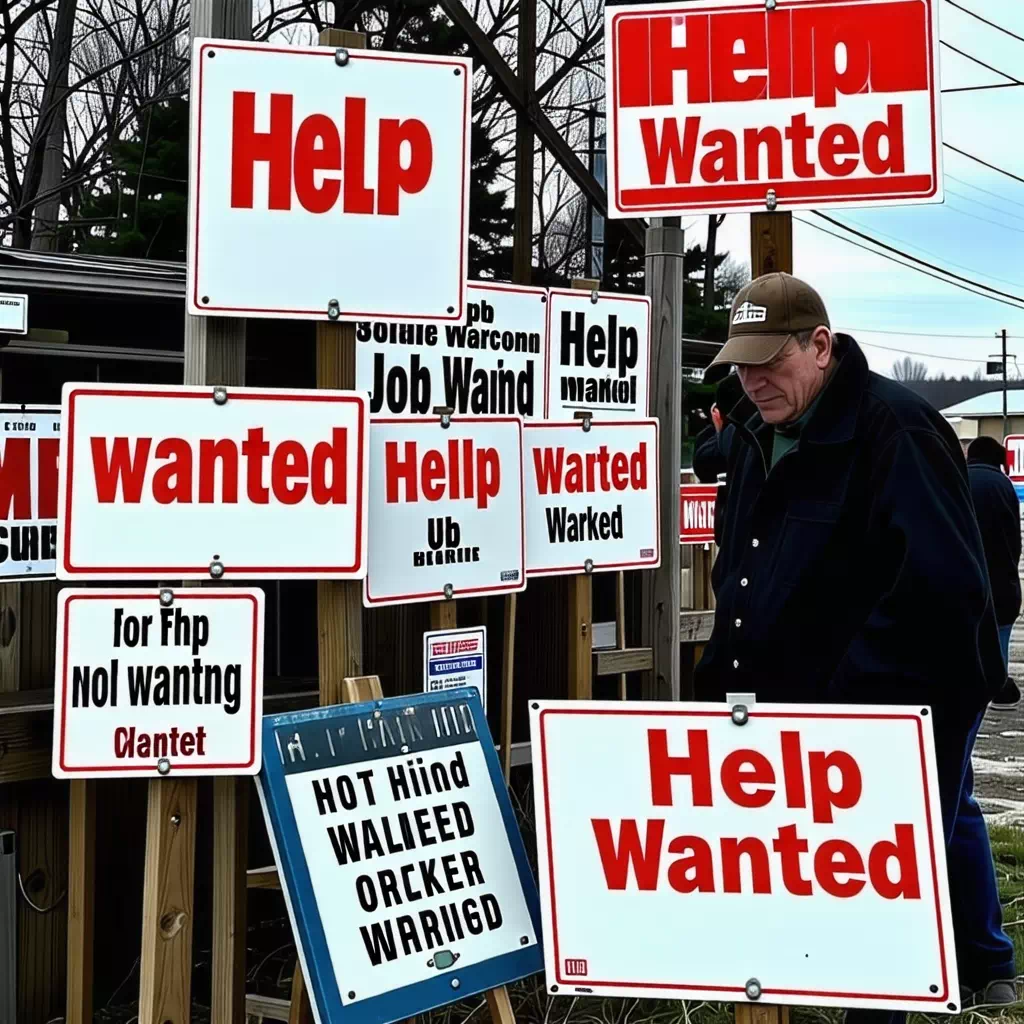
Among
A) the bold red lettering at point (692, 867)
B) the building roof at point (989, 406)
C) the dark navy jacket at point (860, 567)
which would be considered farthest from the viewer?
the building roof at point (989, 406)

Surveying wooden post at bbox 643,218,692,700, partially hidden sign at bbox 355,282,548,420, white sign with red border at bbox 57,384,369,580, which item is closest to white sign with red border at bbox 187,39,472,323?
white sign with red border at bbox 57,384,369,580

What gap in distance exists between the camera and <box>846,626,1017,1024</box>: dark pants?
491 centimetres

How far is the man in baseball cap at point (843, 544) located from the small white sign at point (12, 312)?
223 cm

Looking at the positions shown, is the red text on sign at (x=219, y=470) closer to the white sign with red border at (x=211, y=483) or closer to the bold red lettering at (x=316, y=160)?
the white sign with red border at (x=211, y=483)

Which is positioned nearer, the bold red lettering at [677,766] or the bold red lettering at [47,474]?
the bold red lettering at [677,766]

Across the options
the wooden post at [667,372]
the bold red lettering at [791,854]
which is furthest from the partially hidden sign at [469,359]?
the bold red lettering at [791,854]

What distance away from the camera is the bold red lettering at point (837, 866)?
322cm

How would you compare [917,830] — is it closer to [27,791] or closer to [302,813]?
[302,813]

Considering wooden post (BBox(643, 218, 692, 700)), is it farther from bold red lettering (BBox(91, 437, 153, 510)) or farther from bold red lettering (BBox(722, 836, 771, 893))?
bold red lettering (BBox(91, 437, 153, 510))

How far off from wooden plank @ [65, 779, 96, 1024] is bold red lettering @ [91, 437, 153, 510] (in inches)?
34.1

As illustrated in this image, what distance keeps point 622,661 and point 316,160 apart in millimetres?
2912

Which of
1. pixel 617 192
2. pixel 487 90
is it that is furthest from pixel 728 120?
pixel 487 90

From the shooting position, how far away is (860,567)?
3.62 metres

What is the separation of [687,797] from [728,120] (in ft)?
5.88
